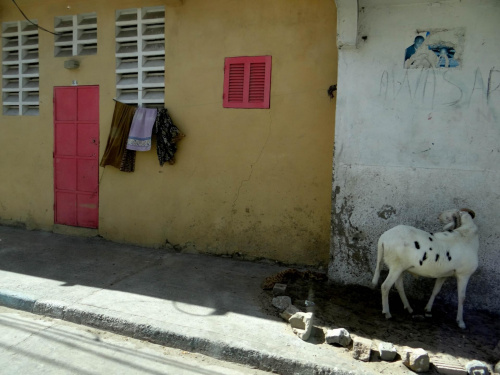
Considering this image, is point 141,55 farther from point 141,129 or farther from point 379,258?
point 379,258

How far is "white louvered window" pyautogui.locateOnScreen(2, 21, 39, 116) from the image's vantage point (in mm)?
7012

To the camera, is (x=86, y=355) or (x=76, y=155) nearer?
(x=86, y=355)

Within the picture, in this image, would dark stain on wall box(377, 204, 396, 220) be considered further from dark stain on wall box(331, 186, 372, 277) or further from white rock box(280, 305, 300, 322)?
white rock box(280, 305, 300, 322)

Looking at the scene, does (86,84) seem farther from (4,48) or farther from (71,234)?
(71,234)

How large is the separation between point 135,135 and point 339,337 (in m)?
4.17

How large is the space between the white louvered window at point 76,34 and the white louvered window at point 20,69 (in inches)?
19.6

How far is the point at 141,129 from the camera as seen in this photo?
6074mm

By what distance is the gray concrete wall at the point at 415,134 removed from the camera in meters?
Answer: 4.29

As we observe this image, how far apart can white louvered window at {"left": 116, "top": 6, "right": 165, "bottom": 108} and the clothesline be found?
237 millimetres

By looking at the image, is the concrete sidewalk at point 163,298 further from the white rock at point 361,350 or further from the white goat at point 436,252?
the white goat at point 436,252

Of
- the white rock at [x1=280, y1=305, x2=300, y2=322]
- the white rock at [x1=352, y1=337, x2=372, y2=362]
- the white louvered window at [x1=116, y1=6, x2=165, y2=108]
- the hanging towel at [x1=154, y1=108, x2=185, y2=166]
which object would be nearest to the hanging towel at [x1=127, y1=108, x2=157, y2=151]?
the hanging towel at [x1=154, y1=108, x2=185, y2=166]

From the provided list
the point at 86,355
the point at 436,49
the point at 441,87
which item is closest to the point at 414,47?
the point at 436,49

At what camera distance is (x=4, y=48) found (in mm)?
7172

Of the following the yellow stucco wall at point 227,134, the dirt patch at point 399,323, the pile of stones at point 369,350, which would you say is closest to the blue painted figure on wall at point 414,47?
the yellow stucco wall at point 227,134
